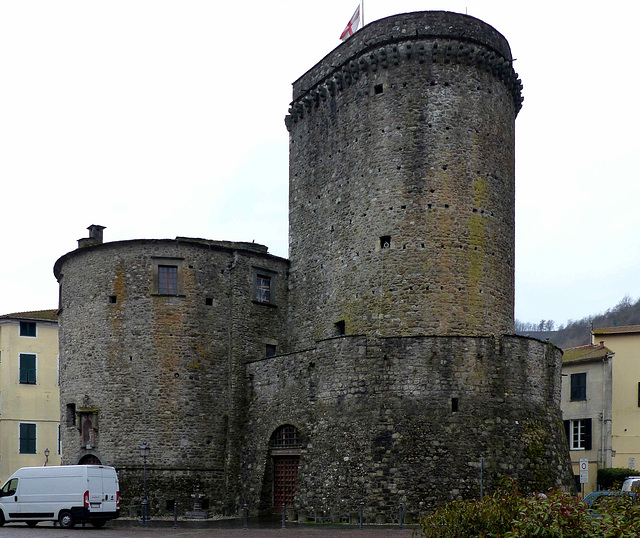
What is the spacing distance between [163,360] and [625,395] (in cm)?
2267

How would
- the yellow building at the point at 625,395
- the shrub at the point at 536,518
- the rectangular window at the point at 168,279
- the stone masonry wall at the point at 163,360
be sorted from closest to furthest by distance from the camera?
the shrub at the point at 536,518
the stone masonry wall at the point at 163,360
the rectangular window at the point at 168,279
the yellow building at the point at 625,395

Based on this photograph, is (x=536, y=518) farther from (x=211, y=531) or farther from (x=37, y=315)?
(x=37, y=315)

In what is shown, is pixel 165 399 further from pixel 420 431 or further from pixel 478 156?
pixel 478 156

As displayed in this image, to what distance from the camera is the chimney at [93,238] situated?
34.9m

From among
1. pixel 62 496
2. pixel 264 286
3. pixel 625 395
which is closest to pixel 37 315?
pixel 264 286

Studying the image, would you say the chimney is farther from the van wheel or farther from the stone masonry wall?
the van wheel

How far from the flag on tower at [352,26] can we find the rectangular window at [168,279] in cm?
1171

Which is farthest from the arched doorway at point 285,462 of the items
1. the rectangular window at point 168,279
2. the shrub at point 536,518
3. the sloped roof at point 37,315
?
the sloped roof at point 37,315

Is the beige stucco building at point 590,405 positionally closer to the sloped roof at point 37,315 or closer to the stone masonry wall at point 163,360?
the stone masonry wall at point 163,360

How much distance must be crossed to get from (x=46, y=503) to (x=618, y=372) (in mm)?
27541

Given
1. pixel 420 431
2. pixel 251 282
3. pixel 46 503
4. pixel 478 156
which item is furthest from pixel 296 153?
pixel 46 503

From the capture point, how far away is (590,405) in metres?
39.7

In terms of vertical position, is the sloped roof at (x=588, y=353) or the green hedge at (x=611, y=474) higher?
the sloped roof at (x=588, y=353)

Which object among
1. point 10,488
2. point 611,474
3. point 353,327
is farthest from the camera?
point 611,474
